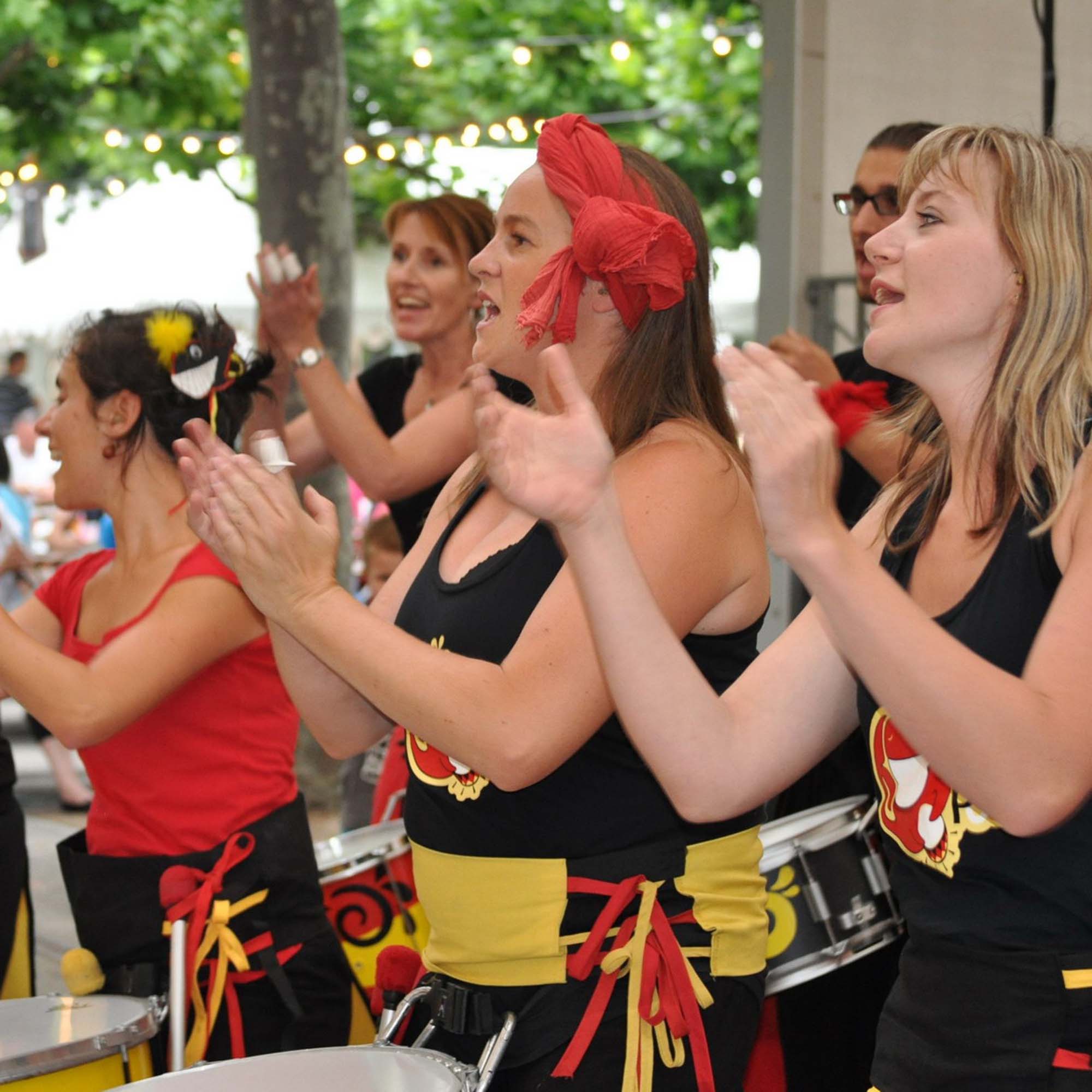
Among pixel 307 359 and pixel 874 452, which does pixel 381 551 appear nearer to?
pixel 307 359

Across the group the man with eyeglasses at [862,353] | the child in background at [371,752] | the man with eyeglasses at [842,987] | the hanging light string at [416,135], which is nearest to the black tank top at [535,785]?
the man with eyeglasses at [842,987]

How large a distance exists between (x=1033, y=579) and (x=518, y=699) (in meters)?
0.58

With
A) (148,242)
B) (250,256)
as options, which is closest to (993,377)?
(250,256)

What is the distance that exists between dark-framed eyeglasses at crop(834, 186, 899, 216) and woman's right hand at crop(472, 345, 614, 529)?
1.81 meters

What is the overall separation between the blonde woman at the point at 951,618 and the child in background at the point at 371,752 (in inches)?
107

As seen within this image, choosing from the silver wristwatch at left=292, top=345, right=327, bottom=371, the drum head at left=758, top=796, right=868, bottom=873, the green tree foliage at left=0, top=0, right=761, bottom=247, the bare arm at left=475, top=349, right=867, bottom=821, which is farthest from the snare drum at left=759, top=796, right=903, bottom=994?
the green tree foliage at left=0, top=0, right=761, bottom=247

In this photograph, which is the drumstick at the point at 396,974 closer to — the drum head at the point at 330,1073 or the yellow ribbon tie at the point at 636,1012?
the drum head at the point at 330,1073

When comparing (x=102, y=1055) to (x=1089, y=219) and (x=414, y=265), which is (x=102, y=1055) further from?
(x=414, y=265)

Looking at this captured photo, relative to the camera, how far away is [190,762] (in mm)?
2533

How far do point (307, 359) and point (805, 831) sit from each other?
1.78 meters

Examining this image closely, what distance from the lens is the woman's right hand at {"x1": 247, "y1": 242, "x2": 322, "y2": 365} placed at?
3.63 meters

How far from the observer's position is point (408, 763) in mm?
1981

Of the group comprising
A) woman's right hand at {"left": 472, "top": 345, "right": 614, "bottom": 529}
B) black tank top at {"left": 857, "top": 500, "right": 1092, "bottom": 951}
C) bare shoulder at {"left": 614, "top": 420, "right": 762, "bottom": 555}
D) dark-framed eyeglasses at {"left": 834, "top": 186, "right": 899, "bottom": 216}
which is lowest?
black tank top at {"left": 857, "top": 500, "right": 1092, "bottom": 951}

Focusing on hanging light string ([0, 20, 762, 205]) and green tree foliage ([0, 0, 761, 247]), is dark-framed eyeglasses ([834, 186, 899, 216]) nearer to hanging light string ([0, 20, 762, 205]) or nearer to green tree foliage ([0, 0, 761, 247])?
green tree foliage ([0, 0, 761, 247])
